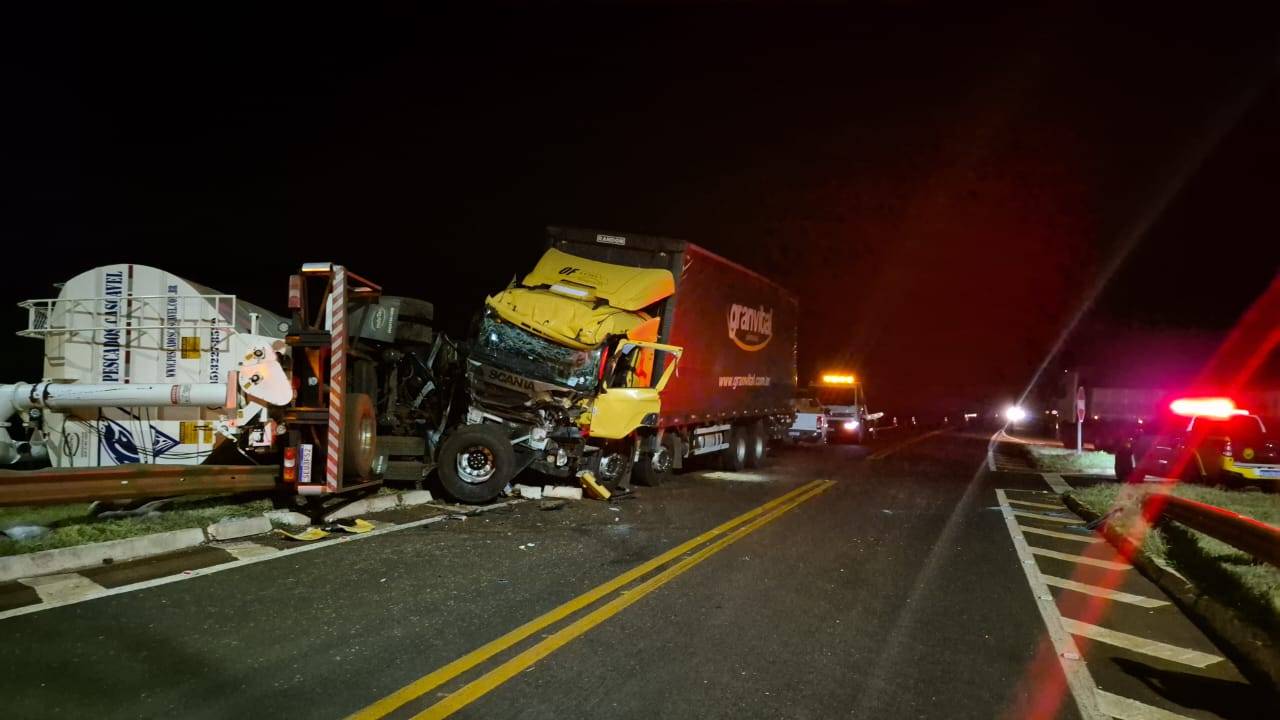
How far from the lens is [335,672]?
4.89 metres

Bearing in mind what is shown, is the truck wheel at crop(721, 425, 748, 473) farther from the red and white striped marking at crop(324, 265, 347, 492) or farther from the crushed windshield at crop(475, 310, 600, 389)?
the red and white striped marking at crop(324, 265, 347, 492)

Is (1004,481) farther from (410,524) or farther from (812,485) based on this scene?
(410,524)

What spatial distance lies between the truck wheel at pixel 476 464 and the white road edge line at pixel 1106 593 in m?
6.87

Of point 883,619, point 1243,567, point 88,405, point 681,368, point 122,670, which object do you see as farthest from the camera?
point 681,368

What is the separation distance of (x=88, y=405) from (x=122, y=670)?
8311 mm

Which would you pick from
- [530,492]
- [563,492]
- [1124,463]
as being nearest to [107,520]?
[530,492]

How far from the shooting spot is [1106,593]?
7629 mm

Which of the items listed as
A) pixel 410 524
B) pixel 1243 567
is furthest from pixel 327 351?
pixel 1243 567

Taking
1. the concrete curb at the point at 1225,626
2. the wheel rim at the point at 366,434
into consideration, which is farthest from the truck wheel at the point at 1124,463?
the wheel rim at the point at 366,434

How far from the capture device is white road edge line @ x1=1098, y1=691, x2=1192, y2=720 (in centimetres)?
459

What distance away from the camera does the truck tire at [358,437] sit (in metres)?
10.1

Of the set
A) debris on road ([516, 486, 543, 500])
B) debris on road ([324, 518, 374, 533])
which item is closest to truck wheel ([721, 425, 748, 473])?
debris on road ([516, 486, 543, 500])

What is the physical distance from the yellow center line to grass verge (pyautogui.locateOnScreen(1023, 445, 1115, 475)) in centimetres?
1575

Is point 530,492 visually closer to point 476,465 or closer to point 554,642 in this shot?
point 476,465
